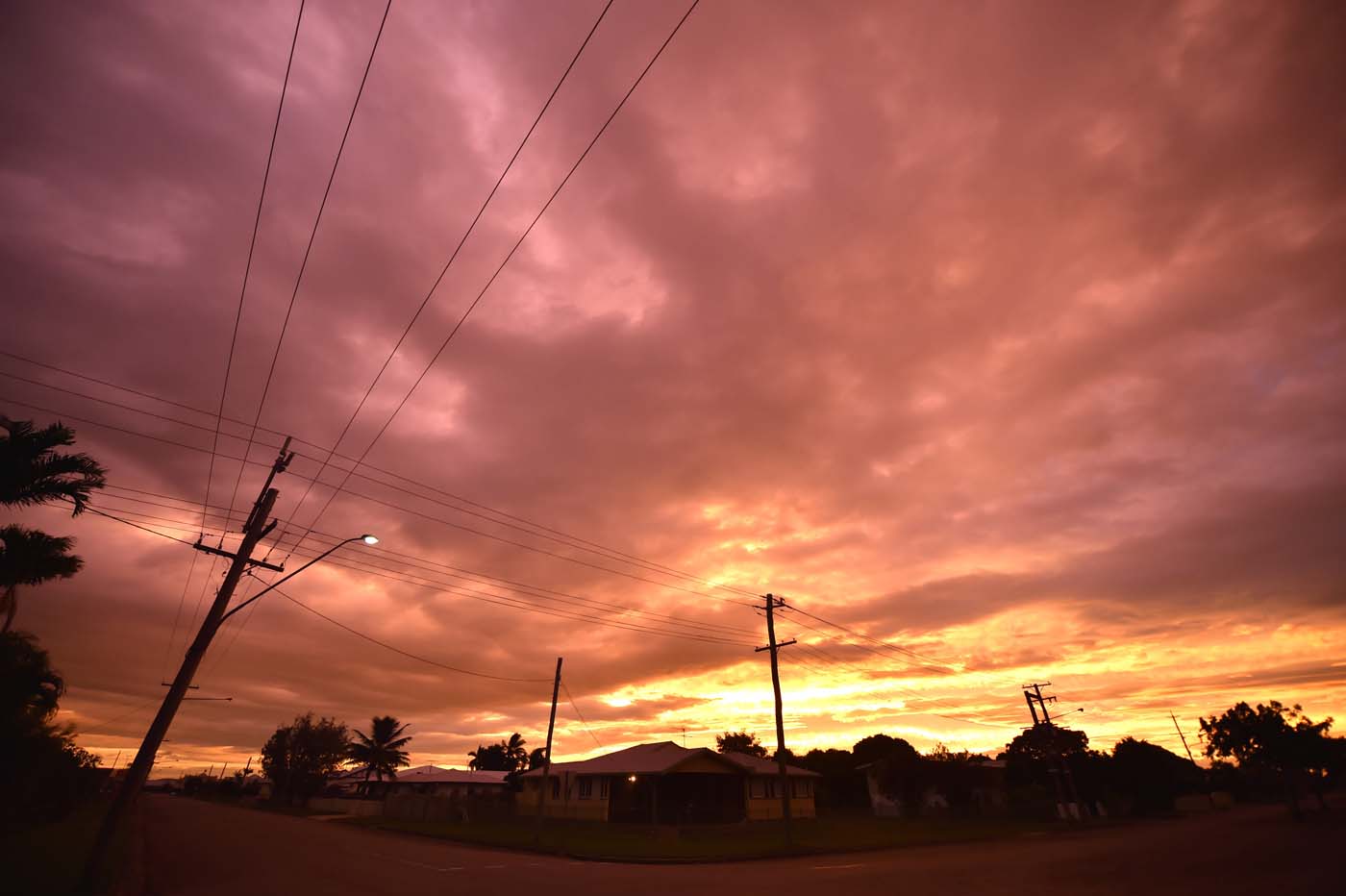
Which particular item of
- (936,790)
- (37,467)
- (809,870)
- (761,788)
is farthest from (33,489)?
(936,790)

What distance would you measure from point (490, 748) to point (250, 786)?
41766 millimetres

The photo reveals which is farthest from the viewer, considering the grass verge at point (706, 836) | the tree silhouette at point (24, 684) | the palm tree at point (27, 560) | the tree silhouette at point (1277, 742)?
the tree silhouette at point (1277, 742)

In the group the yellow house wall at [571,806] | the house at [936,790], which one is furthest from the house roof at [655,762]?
the house at [936,790]

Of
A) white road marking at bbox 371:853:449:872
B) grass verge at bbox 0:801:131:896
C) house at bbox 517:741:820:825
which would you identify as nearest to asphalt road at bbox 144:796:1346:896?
white road marking at bbox 371:853:449:872

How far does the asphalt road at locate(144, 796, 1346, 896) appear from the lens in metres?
14.8

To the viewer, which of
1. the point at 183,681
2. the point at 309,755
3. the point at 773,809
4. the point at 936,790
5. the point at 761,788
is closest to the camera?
the point at 183,681

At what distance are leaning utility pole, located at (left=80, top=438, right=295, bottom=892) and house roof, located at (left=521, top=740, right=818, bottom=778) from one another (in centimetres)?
3253

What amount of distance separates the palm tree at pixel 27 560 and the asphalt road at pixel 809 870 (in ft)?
34.2

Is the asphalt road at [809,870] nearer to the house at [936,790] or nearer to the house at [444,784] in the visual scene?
the house at [936,790]

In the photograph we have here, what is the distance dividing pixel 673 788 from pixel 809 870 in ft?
97.4

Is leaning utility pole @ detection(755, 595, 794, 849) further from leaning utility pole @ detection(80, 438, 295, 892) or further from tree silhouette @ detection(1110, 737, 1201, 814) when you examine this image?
tree silhouette @ detection(1110, 737, 1201, 814)

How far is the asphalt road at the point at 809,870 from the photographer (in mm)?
14781

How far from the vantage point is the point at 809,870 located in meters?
19.4

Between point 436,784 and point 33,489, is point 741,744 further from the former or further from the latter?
point 33,489
